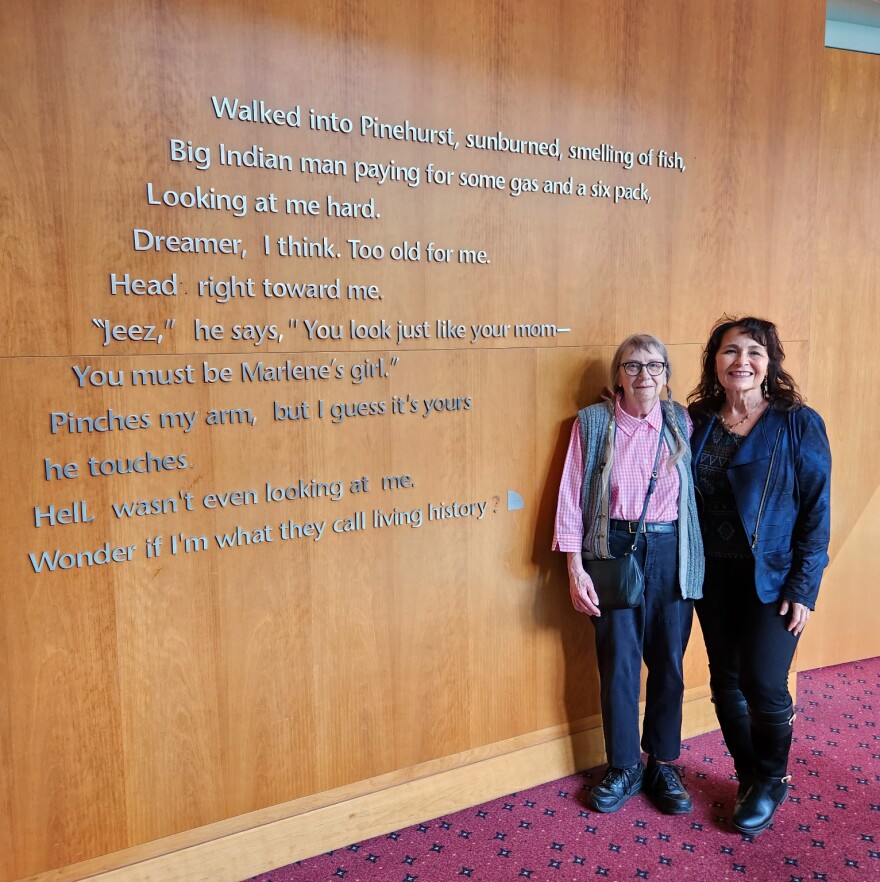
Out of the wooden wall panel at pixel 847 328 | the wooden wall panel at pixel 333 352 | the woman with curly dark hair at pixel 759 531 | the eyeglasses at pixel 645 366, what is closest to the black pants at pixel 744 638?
the woman with curly dark hair at pixel 759 531

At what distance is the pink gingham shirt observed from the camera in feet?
9.11

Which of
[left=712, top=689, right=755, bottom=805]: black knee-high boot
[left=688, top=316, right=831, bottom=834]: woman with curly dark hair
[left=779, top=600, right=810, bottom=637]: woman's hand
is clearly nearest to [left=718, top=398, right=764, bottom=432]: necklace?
[left=688, top=316, right=831, bottom=834]: woman with curly dark hair

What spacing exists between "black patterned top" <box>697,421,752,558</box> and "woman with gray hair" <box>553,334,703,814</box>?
49 mm

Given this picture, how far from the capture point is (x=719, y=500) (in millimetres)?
2764

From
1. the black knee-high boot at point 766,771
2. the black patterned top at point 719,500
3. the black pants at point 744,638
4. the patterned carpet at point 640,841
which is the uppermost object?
the black patterned top at point 719,500

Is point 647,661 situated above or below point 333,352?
below

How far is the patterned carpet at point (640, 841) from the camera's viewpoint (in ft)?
8.20

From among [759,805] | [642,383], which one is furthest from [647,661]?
[642,383]

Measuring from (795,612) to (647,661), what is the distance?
61cm

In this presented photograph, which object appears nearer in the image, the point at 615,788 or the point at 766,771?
the point at 766,771

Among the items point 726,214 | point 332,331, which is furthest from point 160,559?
point 726,214

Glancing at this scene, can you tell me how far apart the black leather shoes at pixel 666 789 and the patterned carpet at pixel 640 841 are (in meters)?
0.03

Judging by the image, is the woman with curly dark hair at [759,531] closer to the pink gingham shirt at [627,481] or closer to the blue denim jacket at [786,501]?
the blue denim jacket at [786,501]

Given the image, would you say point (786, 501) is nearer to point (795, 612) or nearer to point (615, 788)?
point (795, 612)
